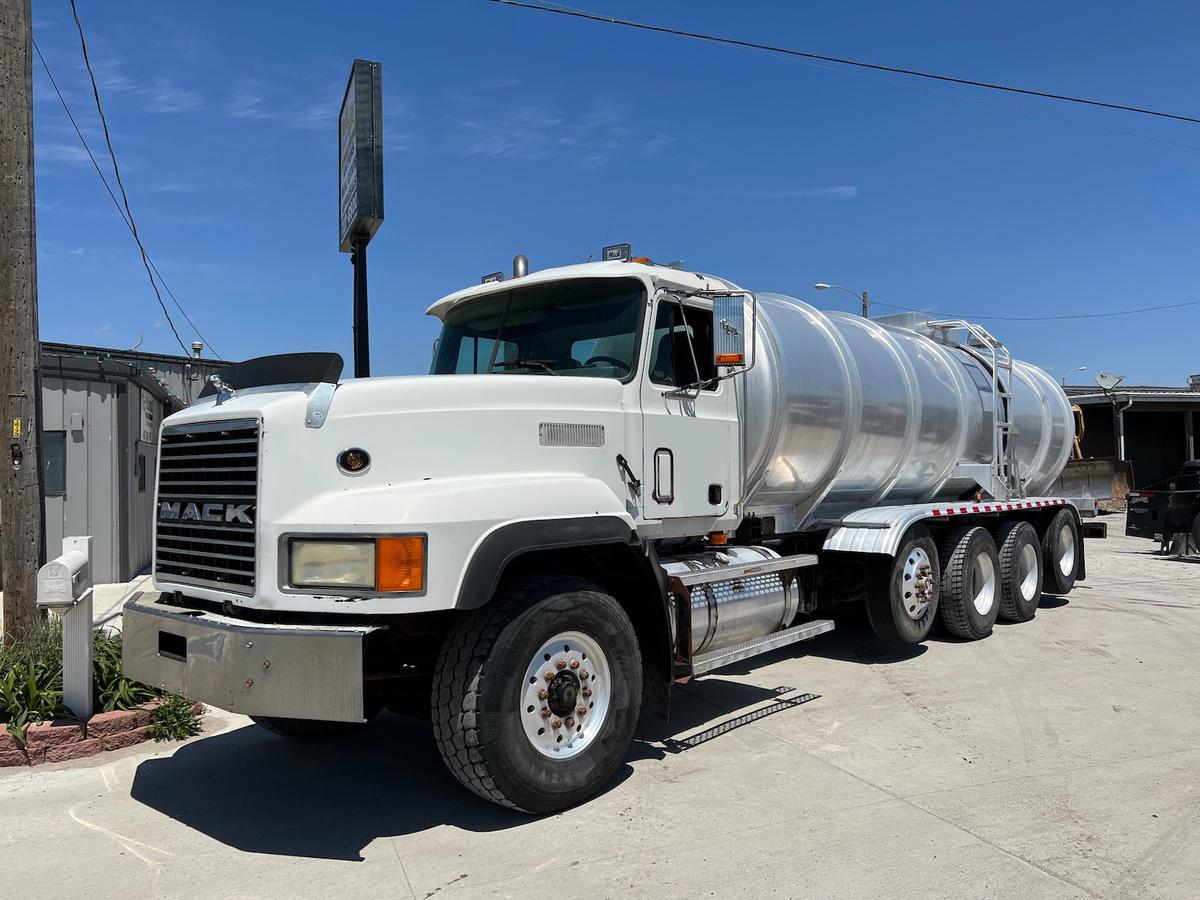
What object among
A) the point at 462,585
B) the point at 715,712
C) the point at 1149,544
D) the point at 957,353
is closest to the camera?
the point at 462,585

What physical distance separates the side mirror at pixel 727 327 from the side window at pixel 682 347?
0.04 m

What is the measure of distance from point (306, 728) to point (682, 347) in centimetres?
341

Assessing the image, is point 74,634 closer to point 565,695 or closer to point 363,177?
point 565,695

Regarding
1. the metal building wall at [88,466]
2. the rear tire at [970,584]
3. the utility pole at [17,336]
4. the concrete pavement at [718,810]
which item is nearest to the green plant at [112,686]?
the concrete pavement at [718,810]

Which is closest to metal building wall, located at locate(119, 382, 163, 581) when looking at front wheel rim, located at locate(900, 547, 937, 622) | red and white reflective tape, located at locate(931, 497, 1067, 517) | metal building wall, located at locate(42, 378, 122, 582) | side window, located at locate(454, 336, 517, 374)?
metal building wall, located at locate(42, 378, 122, 582)

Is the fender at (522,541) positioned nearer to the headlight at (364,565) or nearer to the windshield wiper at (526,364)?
the headlight at (364,565)

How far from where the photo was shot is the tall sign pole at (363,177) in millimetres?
9680

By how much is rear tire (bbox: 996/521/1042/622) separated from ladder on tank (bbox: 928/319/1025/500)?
473 millimetres

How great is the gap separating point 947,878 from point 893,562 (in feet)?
14.2

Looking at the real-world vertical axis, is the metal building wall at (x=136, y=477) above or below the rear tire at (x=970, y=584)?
above

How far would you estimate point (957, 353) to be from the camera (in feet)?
34.0

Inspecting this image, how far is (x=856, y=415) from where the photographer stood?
25.4 ft

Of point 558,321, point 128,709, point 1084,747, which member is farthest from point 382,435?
point 1084,747

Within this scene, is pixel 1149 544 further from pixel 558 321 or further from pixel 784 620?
pixel 558 321
